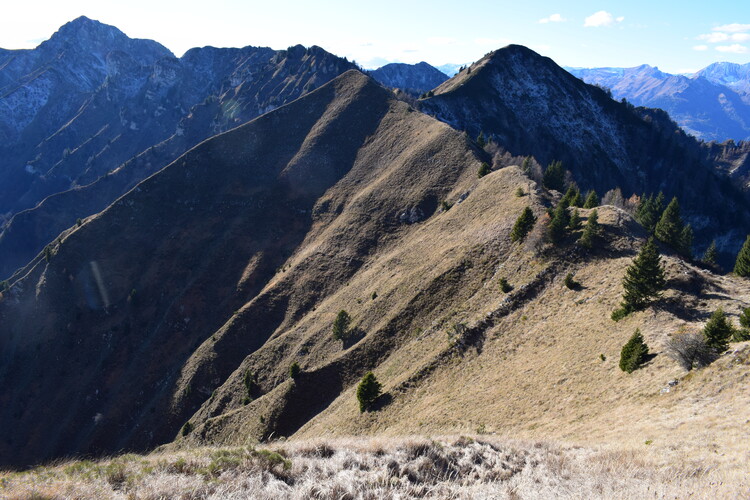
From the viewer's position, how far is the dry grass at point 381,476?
37.5 ft

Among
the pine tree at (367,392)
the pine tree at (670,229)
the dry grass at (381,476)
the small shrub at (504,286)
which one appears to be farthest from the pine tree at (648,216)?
the dry grass at (381,476)

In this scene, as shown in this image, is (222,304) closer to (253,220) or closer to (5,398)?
(253,220)

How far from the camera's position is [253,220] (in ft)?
313

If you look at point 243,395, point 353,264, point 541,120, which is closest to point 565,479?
point 243,395

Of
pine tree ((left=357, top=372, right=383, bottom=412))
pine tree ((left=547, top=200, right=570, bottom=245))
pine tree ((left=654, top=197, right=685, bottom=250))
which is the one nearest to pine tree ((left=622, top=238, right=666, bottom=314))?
pine tree ((left=547, top=200, right=570, bottom=245))

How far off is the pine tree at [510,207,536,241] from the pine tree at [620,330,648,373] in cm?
2437

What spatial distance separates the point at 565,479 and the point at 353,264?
203ft

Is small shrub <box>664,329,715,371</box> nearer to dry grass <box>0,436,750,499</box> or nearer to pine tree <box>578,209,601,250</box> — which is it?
dry grass <box>0,436,750,499</box>

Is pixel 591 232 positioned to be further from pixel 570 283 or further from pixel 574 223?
pixel 570 283

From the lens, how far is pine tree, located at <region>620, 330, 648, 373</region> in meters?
26.1

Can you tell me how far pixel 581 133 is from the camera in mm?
163125

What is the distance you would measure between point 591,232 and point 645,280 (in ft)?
39.3

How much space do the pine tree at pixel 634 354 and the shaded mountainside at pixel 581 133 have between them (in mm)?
128073

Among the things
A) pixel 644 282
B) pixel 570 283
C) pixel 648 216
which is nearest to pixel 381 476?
pixel 644 282
